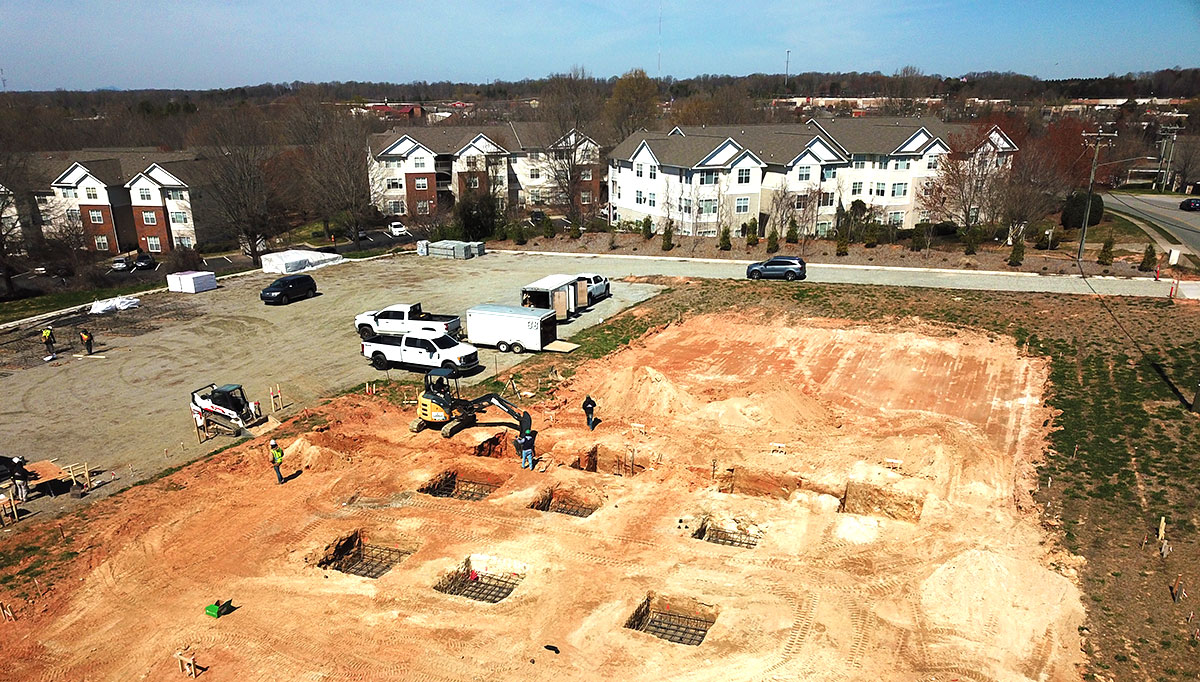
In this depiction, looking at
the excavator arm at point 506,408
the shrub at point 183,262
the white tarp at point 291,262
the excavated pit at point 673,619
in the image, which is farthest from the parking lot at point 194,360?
the excavated pit at point 673,619

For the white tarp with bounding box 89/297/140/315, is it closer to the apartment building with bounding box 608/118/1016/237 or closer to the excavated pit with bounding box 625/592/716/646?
the excavated pit with bounding box 625/592/716/646

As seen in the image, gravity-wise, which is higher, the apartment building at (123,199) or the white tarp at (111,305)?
the apartment building at (123,199)

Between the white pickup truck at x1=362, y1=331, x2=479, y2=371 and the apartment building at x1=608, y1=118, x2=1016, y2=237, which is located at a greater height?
the apartment building at x1=608, y1=118, x2=1016, y2=237

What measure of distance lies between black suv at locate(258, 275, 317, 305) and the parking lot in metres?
0.57

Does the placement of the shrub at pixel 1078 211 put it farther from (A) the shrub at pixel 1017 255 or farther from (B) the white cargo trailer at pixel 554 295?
(B) the white cargo trailer at pixel 554 295

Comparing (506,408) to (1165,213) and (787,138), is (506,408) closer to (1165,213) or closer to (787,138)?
(787,138)

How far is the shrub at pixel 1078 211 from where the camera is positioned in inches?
2237

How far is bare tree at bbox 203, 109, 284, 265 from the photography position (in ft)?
193

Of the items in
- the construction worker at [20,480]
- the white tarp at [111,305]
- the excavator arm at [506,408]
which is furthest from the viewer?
the white tarp at [111,305]

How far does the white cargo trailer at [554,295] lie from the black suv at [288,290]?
14.6 meters

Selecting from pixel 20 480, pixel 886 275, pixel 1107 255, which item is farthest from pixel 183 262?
pixel 1107 255

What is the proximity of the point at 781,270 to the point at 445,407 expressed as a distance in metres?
27.1

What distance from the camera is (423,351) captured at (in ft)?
99.8

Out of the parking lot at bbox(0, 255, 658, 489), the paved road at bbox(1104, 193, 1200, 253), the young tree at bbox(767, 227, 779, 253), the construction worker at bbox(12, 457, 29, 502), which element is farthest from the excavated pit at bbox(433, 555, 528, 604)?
the paved road at bbox(1104, 193, 1200, 253)
